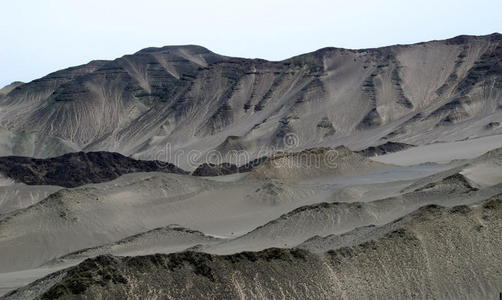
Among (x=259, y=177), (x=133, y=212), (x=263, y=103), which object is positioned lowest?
(x=259, y=177)

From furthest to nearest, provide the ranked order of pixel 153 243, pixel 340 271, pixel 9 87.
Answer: pixel 9 87
pixel 153 243
pixel 340 271

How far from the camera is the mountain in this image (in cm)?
12262

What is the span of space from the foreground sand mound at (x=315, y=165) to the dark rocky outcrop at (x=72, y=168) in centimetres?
2513

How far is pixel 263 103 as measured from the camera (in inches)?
5743

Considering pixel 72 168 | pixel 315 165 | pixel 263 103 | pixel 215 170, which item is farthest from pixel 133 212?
pixel 263 103

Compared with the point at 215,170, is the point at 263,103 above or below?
above

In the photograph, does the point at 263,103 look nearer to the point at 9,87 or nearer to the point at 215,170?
the point at 215,170

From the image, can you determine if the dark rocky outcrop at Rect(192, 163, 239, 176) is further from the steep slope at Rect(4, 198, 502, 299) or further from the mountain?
the steep slope at Rect(4, 198, 502, 299)

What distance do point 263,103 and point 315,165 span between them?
64166 mm

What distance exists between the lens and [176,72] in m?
175

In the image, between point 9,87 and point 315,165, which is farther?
point 9,87

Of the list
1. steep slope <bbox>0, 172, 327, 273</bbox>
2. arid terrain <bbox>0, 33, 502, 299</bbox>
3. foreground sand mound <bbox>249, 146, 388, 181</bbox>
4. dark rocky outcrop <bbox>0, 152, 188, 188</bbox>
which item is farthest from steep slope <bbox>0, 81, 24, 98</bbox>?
steep slope <bbox>0, 172, 327, 273</bbox>

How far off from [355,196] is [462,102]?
6275 centimetres

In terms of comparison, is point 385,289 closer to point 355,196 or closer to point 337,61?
point 355,196
